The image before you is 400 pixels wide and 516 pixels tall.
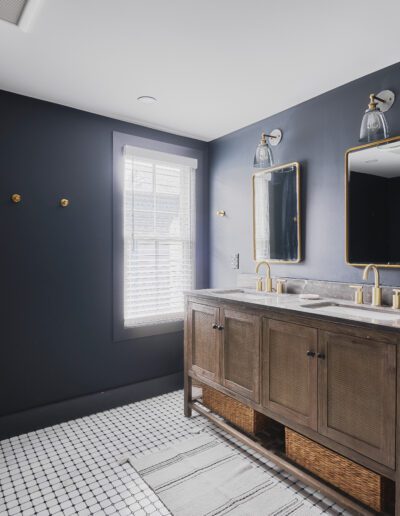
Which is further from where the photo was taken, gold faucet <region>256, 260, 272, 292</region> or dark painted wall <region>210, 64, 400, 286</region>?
gold faucet <region>256, 260, 272, 292</region>

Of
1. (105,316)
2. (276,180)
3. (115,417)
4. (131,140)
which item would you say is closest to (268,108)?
(276,180)

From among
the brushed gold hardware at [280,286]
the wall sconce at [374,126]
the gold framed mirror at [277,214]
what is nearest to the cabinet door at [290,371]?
the brushed gold hardware at [280,286]

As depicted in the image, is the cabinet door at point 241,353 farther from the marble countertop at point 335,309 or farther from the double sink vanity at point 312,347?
the marble countertop at point 335,309

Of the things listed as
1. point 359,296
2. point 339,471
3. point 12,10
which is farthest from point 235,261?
point 12,10

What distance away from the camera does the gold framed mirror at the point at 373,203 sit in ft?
7.29

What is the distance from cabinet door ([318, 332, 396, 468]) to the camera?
1.53 metres

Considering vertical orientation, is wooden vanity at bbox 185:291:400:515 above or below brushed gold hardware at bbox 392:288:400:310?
below

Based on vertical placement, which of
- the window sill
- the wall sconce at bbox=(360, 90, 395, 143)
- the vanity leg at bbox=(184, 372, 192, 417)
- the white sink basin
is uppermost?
the wall sconce at bbox=(360, 90, 395, 143)

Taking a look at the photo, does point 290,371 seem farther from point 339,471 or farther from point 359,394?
point 339,471

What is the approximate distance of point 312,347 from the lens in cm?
186

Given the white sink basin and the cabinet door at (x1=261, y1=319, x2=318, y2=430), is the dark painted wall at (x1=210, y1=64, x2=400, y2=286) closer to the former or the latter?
the white sink basin

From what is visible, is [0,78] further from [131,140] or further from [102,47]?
[131,140]

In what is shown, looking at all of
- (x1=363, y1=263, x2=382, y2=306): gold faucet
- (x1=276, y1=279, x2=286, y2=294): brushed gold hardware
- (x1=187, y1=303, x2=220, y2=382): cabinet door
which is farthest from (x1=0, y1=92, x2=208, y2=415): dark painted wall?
(x1=363, y1=263, x2=382, y2=306): gold faucet

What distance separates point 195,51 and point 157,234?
1.70 meters
